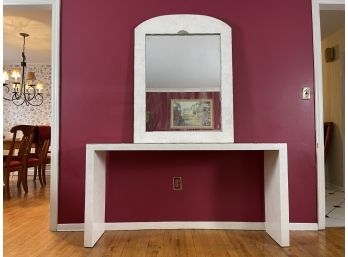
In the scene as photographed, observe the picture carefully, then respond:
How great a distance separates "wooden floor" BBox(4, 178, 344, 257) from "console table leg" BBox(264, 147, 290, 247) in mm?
77

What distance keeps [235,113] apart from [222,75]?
32 centimetres

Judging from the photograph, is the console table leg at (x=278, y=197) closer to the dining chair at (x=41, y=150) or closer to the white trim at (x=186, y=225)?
the white trim at (x=186, y=225)

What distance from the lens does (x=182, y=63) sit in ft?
8.07

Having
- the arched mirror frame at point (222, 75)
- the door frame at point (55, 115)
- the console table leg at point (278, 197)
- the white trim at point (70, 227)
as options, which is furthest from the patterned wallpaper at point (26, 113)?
the console table leg at point (278, 197)

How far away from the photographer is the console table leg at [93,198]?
2049 millimetres

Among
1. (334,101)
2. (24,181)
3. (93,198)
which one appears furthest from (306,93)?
(24,181)

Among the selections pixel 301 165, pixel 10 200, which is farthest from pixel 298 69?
pixel 10 200

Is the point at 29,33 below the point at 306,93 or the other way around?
the other way around

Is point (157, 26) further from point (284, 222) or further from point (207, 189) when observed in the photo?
point (284, 222)

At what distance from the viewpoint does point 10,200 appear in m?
3.60

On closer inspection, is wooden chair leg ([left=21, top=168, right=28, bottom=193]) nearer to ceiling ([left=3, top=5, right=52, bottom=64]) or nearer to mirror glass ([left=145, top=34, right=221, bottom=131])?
ceiling ([left=3, top=5, right=52, bottom=64])

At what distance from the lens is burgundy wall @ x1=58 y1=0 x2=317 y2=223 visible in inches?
98.0

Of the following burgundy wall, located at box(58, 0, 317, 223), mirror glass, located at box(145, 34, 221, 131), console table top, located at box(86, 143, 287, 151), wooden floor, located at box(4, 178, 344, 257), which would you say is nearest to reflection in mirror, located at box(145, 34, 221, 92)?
mirror glass, located at box(145, 34, 221, 131)

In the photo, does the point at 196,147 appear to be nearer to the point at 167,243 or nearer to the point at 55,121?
the point at 167,243
